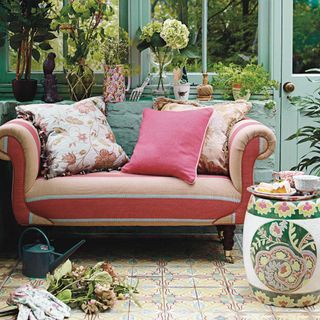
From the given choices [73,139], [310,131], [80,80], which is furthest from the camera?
[80,80]

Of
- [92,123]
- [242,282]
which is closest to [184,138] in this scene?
[92,123]

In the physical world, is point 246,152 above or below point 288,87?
below

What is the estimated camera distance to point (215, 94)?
5.34 meters

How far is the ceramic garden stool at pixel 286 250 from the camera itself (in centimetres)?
353

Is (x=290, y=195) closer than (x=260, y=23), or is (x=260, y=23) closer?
(x=290, y=195)

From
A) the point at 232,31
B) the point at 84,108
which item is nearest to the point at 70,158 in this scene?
the point at 84,108

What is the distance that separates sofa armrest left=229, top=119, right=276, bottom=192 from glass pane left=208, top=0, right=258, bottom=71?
108 centimetres

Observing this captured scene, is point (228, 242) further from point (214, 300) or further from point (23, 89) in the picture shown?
point (23, 89)

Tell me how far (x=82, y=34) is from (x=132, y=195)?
4.33 ft

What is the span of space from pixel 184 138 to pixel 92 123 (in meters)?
0.61

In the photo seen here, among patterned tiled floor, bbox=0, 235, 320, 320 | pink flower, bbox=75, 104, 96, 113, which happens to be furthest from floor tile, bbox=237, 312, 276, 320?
pink flower, bbox=75, 104, 96, 113

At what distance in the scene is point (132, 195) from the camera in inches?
172

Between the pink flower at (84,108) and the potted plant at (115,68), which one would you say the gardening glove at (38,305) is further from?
the potted plant at (115,68)

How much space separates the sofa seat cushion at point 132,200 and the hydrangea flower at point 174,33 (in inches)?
40.8
